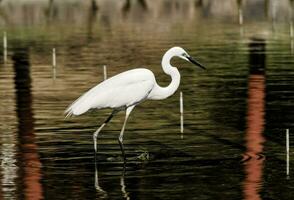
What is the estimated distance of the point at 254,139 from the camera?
25.2m

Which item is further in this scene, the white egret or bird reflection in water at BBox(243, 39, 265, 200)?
the white egret

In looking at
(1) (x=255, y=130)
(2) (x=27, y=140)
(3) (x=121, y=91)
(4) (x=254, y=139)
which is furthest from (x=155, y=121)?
(3) (x=121, y=91)

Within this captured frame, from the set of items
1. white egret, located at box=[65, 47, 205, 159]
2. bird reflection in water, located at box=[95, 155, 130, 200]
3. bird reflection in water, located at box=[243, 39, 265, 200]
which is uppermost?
white egret, located at box=[65, 47, 205, 159]

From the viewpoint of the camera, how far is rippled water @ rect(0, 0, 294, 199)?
19984 mm

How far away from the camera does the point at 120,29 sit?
70250 mm

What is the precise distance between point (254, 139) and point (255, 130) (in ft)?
5.08

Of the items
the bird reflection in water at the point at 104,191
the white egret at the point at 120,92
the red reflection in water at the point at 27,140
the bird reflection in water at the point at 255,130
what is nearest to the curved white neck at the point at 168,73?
the white egret at the point at 120,92

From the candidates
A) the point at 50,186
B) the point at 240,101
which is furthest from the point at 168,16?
the point at 50,186

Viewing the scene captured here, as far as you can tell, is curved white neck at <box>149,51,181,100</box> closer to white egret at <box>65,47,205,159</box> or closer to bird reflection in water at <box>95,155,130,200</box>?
white egret at <box>65,47,205,159</box>

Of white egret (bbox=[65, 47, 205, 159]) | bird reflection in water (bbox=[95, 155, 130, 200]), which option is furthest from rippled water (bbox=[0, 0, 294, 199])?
white egret (bbox=[65, 47, 205, 159])

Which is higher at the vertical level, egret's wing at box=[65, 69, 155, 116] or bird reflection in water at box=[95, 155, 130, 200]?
egret's wing at box=[65, 69, 155, 116]

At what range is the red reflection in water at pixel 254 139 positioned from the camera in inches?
771

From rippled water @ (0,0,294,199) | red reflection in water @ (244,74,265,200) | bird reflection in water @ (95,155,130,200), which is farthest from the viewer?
rippled water @ (0,0,294,199)

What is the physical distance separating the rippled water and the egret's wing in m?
1.07
